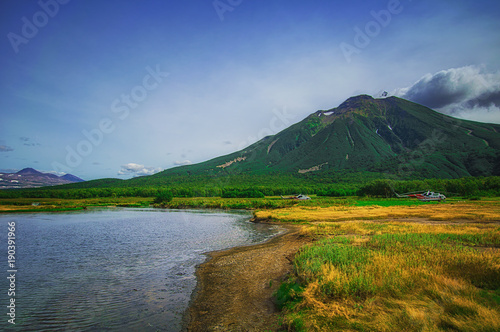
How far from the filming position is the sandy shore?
9906 millimetres

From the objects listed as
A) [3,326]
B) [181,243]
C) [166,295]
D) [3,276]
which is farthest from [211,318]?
[181,243]

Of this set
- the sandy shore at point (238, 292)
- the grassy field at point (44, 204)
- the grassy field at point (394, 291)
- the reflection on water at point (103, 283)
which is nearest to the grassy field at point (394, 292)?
the grassy field at point (394, 291)

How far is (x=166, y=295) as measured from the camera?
521 inches

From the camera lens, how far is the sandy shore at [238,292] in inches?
390

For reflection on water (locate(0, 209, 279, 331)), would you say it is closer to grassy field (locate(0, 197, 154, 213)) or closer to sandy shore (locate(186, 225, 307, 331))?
sandy shore (locate(186, 225, 307, 331))

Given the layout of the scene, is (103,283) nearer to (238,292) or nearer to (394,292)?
(238,292)

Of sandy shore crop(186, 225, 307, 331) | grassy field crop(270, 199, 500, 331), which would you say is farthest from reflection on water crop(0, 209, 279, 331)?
grassy field crop(270, 199, 500, 331)

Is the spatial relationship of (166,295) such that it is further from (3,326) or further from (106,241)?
(106,241)

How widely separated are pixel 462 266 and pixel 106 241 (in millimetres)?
31184

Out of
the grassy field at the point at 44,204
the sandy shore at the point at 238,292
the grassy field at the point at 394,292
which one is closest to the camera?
the grassy field at the point at 394,292

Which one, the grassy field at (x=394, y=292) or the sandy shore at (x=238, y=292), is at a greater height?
the grassy field at (x=394, y=292)

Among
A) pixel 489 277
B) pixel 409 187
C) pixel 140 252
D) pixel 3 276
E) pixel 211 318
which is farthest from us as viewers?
pixel 409 187

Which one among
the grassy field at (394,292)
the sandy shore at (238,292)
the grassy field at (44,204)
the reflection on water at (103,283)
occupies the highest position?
the grassy field at (44,204)

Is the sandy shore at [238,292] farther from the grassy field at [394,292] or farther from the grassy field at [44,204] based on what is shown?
the grassy field at [44,204]
